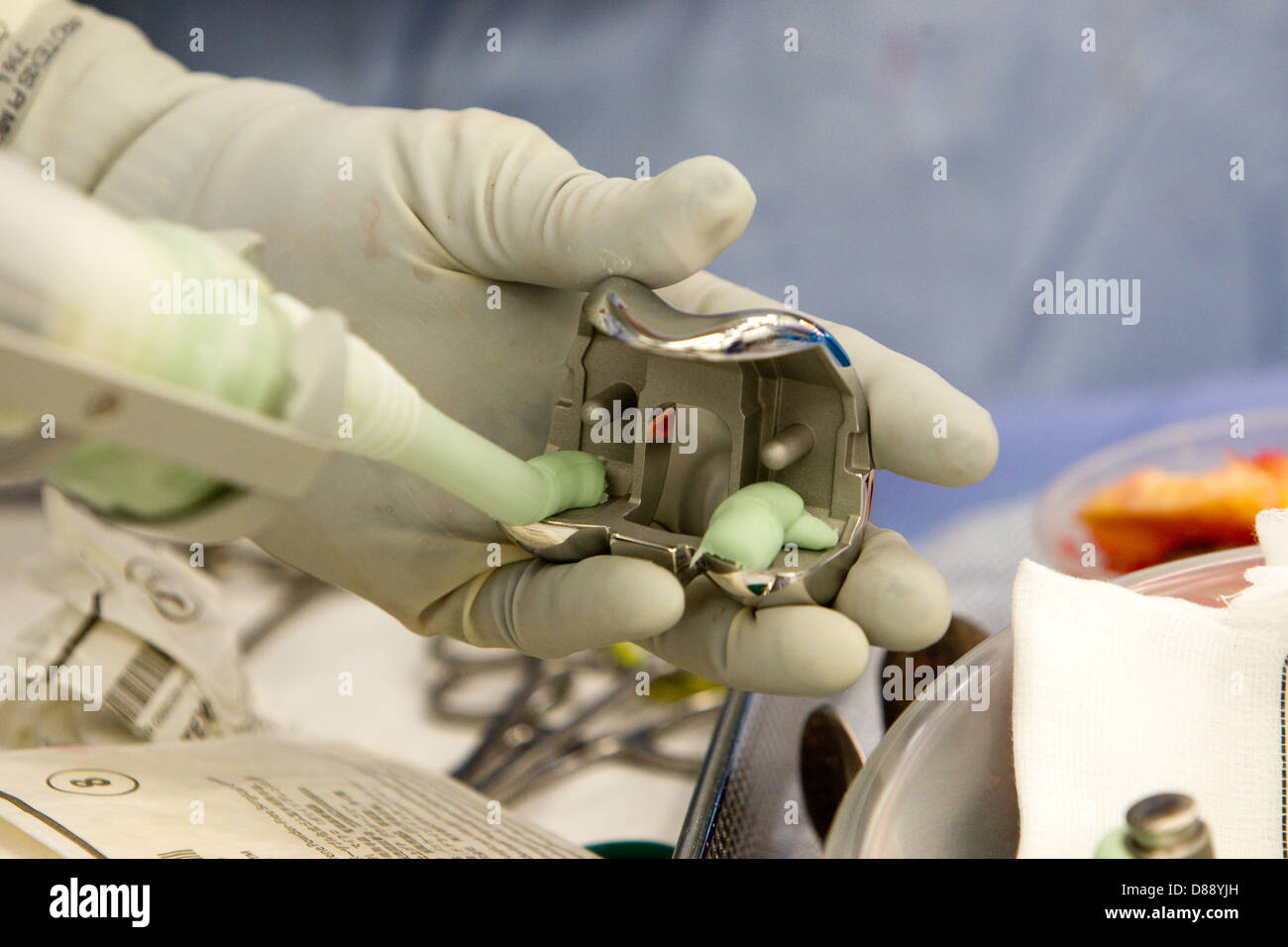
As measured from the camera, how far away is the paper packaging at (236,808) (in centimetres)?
28

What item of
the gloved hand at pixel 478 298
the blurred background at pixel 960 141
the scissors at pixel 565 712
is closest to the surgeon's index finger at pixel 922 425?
the gloved hand at pixel 478 298

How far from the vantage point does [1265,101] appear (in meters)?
0.68

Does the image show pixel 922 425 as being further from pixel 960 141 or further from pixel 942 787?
pixel 960 141

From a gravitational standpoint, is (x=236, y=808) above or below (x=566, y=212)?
below

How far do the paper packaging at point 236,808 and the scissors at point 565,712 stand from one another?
0.12m

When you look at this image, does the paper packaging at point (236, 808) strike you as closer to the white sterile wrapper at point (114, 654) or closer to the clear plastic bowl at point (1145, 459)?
the white sterile wrapper at point (114, 654)

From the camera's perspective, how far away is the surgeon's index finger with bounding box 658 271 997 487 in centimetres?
31

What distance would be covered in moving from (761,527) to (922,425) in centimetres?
7

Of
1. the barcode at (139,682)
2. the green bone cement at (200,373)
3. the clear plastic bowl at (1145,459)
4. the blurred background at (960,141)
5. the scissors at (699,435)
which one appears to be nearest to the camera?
the green bone cement at (200,373)

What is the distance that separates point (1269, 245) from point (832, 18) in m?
0.33

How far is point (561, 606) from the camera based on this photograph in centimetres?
34

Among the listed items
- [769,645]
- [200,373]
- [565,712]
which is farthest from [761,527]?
[565,712]
